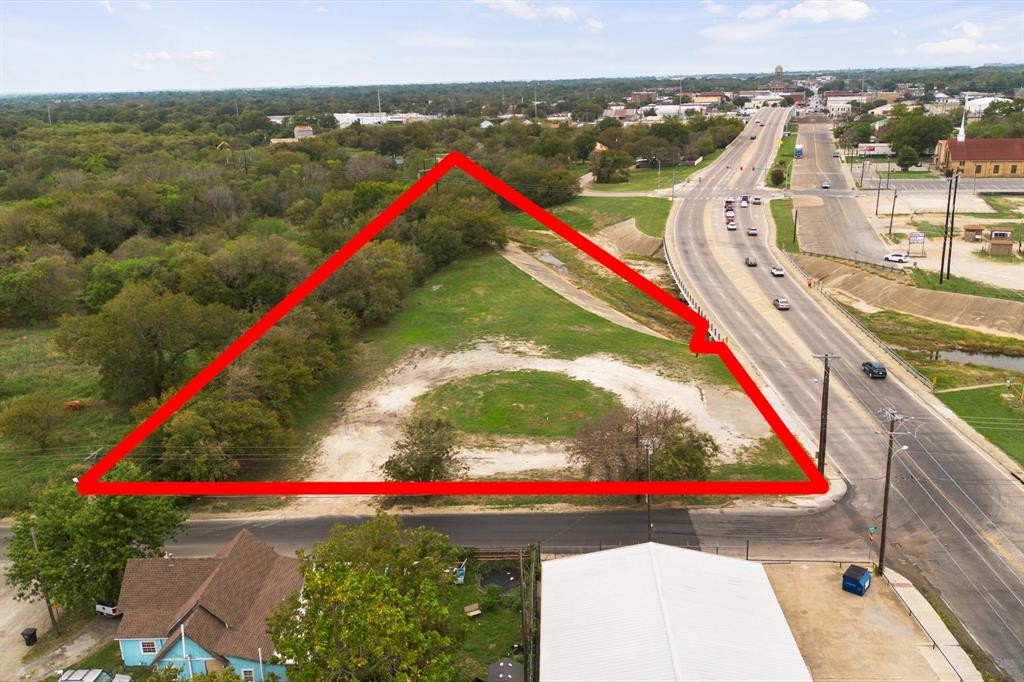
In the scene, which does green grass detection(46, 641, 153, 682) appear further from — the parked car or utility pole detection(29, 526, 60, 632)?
utility pole detection(29, 526, 60, 632)

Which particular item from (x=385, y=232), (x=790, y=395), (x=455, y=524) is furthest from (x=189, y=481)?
(x=385, y=232)

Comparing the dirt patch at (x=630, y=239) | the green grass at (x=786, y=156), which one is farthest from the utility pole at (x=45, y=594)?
the green grass at (x=786, y=156)

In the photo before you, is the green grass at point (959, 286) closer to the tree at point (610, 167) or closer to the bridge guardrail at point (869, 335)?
the bridge guardrail at point (869, 335)

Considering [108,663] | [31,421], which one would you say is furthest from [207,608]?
[31,421]

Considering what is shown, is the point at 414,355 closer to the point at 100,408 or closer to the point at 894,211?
the point at 100,408

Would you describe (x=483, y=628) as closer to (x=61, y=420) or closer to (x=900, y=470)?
(x=900, y=470)
